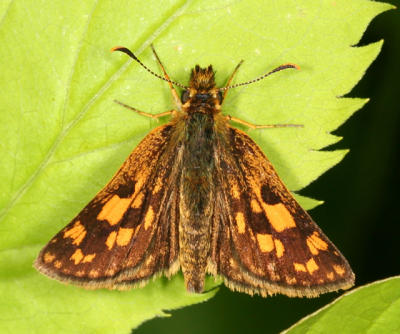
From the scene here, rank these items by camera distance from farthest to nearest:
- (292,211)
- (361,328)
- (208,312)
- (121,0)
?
(208,312)
(292,211)
(121,0)
(361,328)

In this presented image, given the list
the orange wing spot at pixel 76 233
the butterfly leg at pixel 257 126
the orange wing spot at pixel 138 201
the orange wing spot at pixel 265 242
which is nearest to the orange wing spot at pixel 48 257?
the orange wing spot at pixel 76 233

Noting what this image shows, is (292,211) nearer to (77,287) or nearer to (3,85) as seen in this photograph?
(77,287)

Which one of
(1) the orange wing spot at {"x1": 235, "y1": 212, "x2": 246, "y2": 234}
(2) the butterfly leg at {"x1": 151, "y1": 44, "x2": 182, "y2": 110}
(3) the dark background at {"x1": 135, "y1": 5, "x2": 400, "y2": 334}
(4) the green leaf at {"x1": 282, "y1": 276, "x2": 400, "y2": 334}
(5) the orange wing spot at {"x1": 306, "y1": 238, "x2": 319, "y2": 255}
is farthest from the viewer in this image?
(3) the dark background at {"x1": 135, "y1": 5, "x2": 400, "y2": 334}

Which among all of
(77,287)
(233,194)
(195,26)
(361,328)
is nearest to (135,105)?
(195,26)

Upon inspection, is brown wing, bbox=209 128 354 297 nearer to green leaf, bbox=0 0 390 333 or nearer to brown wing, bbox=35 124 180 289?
green leaf, bbox=0 0 390 333

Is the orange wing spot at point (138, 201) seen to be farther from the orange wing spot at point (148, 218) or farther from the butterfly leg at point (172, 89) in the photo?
the butterfly leg at point (172, 89)

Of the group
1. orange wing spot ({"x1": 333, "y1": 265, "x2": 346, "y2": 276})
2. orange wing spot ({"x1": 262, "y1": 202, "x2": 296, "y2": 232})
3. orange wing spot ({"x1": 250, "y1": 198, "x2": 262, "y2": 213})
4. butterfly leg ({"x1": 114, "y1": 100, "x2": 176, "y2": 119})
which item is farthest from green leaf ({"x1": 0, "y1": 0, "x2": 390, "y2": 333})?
orange wing spot ({"x1": 333, "y1": 265, "x2": 346, "y2": 276})

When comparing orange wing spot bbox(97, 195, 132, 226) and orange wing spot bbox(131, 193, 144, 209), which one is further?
orange wing spot bbox(131, 193, 144, 209)
